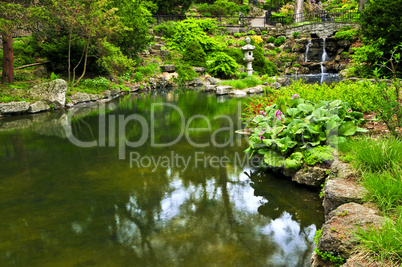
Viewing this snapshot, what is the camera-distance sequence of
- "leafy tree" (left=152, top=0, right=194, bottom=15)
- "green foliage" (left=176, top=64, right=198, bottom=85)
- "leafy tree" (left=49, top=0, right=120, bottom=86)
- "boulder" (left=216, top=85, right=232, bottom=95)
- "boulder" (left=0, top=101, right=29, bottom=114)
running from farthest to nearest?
"leafy tree" (left=152, top=0, right=194, bottom=15) → "green foliage" (left=176, top=64, right=198, bottom=85) → "boulder" (left=216, top=85, right=232, bottom=95) → "leafy tree" (left=49, top=0, right=120, bottom=86) → "boulder" (left=0, top=101, right=29, bottom=114)

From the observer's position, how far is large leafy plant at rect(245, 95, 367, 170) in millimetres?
4852

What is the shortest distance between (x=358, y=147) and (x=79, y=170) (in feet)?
15.3

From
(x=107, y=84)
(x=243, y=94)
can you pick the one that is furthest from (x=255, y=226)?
(x=107, y=84)

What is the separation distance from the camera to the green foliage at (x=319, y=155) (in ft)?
15.1

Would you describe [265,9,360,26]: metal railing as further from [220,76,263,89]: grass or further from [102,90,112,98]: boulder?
[102,90,112,98]: boulder

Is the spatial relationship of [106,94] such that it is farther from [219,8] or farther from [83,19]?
[219,8]

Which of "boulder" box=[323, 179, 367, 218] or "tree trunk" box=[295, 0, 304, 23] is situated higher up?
"tree trunk" box=[295, 0, 304, 23]

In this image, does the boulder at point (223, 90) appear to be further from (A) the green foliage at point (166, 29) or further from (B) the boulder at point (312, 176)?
(B) the boulder at point (312, 176)

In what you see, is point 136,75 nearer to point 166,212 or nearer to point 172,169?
point 172,169

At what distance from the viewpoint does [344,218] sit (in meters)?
2.80

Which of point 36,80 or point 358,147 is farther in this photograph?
point 36,80

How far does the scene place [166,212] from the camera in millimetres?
4055

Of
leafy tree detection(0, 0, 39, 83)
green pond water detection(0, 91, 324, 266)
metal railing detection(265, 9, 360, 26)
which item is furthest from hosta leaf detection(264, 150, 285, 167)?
Answer: metal railing detection(265, 9, 360, 26)

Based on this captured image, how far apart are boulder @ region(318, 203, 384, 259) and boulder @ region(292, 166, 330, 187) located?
5.31 ft
